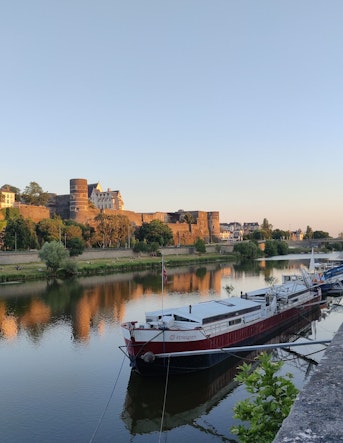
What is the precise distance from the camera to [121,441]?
12461mm

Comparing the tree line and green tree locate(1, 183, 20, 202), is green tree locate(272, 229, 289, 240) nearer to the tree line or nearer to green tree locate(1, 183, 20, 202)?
the tree line

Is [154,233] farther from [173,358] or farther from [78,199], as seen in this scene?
[173,358]

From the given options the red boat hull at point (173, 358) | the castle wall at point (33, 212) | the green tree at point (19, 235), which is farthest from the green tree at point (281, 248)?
the red boat hull at point (173, 358)

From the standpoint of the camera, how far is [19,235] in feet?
233

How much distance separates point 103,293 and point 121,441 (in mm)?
30124

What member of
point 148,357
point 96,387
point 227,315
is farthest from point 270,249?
point 96,387

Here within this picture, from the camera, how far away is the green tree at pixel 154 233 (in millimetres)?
95875

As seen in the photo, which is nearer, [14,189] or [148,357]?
[148,357]

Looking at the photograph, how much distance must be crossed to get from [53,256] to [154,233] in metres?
43.0

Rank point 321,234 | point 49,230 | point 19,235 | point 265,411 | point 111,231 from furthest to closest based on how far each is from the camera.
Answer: point 321,234 < point 111,231 < point 49,230 < point 19,235 < point 265,411

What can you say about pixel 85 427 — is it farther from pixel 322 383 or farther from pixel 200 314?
pixel 322 383

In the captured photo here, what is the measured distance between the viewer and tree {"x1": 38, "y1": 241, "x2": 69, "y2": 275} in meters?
54.6

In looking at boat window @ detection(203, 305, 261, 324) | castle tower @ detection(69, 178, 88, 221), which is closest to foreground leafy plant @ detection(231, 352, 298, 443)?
boat window @ detection(203, 305, 261, 324)

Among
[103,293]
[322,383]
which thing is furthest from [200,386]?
[103,293]
